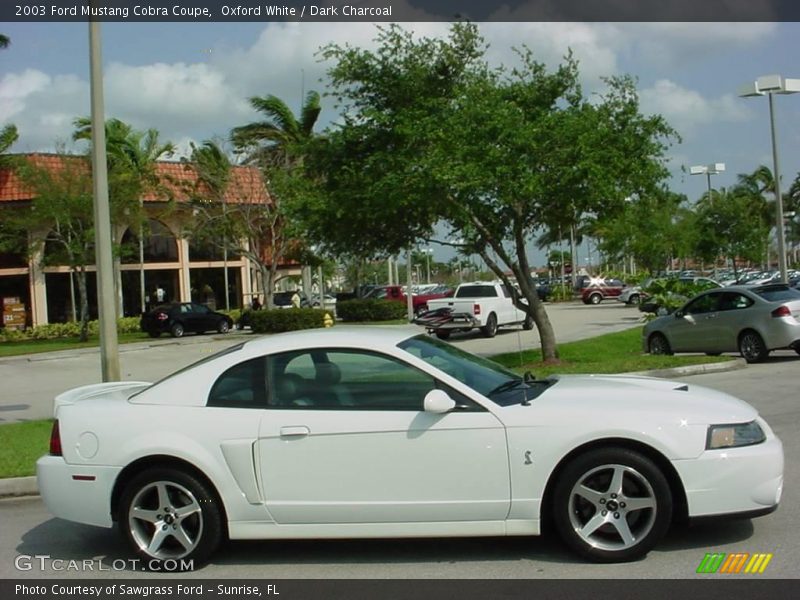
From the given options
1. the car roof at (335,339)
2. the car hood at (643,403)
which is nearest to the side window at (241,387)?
the car roof at (335,339)

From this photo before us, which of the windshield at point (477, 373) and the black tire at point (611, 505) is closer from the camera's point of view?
the black tire at point (611, 505)

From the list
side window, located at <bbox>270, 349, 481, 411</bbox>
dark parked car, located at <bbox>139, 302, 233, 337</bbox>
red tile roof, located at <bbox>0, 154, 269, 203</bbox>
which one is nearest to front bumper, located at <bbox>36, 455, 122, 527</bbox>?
side window, located at <bbox>270, 349, 481, 411</bbox>

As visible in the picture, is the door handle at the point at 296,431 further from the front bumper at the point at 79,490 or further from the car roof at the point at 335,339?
the front bumper at the point at 79,490

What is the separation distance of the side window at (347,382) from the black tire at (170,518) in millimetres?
777

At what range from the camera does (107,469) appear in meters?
5.79

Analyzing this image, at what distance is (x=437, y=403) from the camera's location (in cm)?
540

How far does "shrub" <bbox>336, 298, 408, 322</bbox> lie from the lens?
129ft

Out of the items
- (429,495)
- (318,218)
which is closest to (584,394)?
(429,495)

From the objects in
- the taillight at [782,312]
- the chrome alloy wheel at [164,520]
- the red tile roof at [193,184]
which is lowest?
the chrome alloy wheel at [164,520]

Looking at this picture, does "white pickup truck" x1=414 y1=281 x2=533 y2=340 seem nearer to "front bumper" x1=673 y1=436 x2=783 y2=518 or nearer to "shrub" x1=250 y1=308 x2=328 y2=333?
"shrub" x1=250 y1=308 x2=328 y2=333

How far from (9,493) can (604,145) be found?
38.3ft

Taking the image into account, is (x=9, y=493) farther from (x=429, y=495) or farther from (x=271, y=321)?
(x=271, y=321)

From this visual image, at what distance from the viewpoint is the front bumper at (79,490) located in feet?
19.0

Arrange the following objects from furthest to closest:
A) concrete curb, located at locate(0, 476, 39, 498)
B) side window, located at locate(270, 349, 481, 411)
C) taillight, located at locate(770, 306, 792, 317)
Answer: taillight, located at locate(770, 306, 792, 317) → concrete curb, located at locate(0, 476, 39, 498) → side window, located at locate(270, 349, 481, 411)
